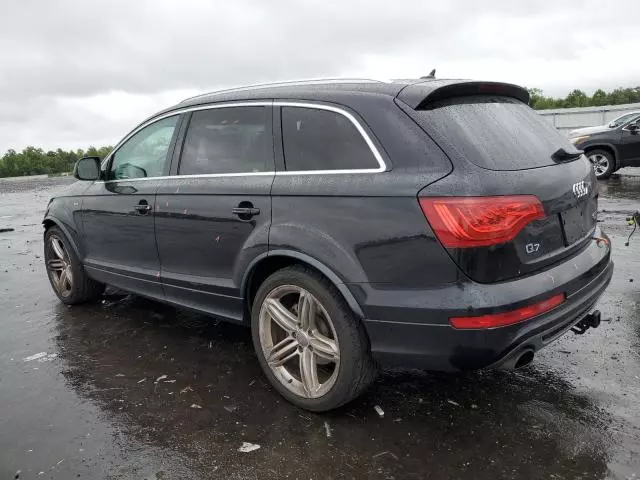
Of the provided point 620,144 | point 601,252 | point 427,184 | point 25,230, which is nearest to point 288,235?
point 427,184

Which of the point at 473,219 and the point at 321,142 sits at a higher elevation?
the point at 321,142

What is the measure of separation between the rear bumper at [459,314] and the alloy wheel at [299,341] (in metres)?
0.33

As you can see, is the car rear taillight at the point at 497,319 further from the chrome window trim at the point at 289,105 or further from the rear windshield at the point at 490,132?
the chrome window trim at the point at 289,105

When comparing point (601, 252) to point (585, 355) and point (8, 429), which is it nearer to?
point (585, 355)

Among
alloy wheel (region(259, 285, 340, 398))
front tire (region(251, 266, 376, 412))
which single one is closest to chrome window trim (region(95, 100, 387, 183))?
front tire (region(251, 266, 376, 412))

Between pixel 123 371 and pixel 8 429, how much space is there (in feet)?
2.71

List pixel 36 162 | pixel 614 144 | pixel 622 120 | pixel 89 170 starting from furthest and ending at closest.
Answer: pixel 36 162 < pixel 622 120 < pixel 614 144 < pixel 89 170

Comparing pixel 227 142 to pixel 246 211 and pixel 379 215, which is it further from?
pixel 379 215

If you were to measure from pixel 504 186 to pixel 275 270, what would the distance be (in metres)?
1.44

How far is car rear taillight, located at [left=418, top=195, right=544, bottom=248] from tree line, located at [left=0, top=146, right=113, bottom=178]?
1366 inches

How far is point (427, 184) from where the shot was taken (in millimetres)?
2553

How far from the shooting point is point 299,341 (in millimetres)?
3156

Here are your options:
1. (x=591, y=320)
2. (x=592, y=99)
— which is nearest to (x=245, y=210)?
(x=591, y=320)

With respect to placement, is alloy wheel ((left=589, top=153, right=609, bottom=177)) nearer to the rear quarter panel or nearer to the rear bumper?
the rear bumper
